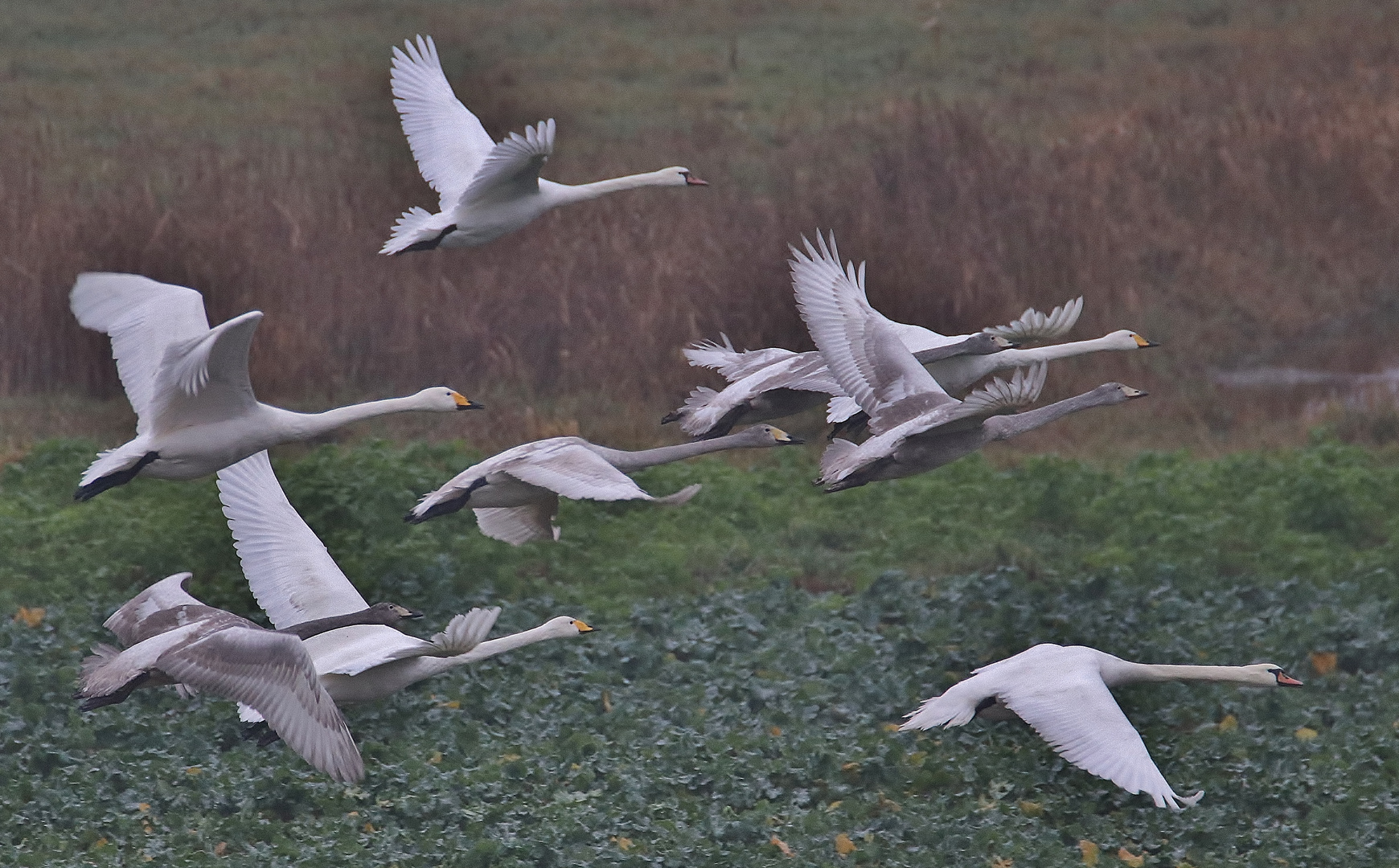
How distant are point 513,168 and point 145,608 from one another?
→ 283 cm

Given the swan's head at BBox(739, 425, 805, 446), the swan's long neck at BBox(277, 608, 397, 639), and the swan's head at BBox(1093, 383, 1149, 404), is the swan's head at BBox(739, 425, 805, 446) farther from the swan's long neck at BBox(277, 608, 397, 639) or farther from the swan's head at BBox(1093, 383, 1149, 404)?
the swan's long neck at BBox(277, 608, 397, 639)

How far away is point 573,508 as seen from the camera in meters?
16.3

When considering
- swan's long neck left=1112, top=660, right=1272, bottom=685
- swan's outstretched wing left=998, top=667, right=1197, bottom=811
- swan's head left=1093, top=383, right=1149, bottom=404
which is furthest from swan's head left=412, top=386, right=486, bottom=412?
swan's long neck left=1112, top=660, right=1272, bottom=685

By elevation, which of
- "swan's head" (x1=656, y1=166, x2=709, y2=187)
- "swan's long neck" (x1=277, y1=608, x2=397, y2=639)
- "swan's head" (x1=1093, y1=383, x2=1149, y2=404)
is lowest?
"swan's long neck" (x1=277, y1=608, x2=397, y2=639)

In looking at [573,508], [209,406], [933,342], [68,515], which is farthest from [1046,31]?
[209,406]

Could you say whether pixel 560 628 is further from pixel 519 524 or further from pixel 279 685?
pixel 279 685

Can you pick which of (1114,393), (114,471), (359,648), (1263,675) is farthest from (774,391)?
(114,471)

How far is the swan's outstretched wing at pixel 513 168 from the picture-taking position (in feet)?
35.6

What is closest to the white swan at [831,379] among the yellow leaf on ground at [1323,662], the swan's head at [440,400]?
the swan's head at [440,400]

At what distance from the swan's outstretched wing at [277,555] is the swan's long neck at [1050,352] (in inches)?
122

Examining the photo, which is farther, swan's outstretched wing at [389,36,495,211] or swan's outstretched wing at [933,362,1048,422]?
swan's outstretched wing at [389,36,495,211]

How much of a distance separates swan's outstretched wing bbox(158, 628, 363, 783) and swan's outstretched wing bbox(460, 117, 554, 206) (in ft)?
9.98

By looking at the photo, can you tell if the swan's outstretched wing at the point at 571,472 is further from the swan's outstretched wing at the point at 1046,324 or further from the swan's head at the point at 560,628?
the swan's outstretched wing at the point at 1046,324

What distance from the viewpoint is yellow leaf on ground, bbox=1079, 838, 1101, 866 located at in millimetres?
11172
